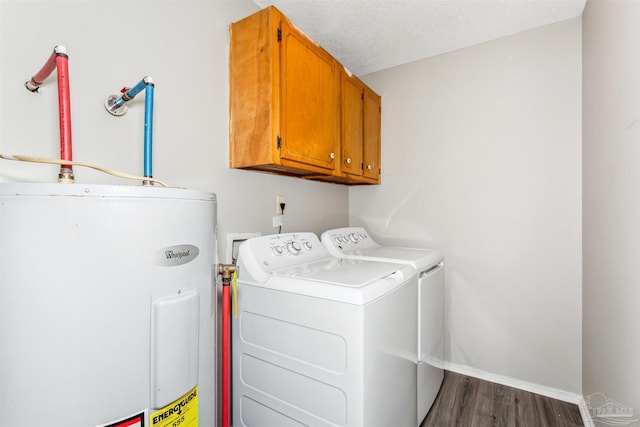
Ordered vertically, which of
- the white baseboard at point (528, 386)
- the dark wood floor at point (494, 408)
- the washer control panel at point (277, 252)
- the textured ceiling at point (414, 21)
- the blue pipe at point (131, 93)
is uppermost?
the textured ceiling at point (414, 21)

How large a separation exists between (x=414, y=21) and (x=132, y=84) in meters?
1.67

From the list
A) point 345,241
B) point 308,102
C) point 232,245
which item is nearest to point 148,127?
point 232,245

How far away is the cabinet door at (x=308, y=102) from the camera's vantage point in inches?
59.9

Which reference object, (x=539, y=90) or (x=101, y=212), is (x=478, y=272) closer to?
(x=539, y=90)

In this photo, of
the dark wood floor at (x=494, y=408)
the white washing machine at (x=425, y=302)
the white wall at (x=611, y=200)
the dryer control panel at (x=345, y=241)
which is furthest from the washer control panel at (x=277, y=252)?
the white wall at (x=611, y=200)

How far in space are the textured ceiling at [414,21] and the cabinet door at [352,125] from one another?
31 cm

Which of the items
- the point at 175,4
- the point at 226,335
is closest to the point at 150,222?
the point at 226,335

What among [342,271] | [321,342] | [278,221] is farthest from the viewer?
[278,221]

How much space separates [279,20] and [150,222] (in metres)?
1.25

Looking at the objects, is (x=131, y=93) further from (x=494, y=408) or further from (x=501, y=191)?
(x=494, y=408)

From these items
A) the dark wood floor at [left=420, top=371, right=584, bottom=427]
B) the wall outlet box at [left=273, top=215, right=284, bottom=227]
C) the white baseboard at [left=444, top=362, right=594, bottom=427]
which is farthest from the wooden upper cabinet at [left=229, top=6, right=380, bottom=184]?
the white baseboard at [left=444, top=362, right=594, bottom=427]

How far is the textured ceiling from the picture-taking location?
5.75ft

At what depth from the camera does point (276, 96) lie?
1.46 m

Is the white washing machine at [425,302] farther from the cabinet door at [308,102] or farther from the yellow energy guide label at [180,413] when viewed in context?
the yellow energy guide label at [180,413]
